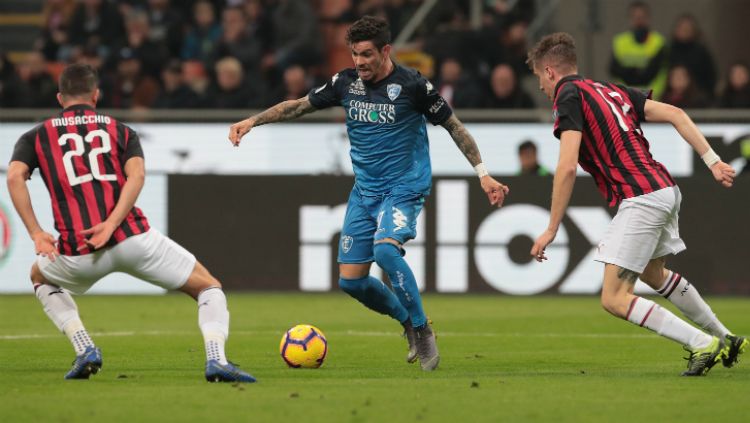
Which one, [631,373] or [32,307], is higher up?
[631,373]

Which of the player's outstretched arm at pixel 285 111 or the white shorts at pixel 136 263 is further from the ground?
the player's outstretched arm at pixel 285 111

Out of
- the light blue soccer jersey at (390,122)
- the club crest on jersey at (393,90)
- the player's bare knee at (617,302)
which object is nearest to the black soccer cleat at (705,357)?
the player's bare knee at (617,302)

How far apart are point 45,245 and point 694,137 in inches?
149

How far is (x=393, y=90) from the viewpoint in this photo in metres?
9.43

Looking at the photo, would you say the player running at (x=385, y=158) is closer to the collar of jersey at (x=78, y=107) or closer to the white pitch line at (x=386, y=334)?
the collar of jersey at (x=78, y=107)

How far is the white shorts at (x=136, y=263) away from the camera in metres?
8.28

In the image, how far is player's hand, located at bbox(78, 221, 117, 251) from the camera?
26.7 ft

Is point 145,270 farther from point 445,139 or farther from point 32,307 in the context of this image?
point 445,139

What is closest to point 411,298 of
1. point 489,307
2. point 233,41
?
point 489,307

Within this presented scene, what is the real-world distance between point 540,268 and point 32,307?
5.49 m

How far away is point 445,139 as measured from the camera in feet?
55.5

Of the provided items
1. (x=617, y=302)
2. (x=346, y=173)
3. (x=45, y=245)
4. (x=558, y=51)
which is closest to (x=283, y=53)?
(x=346, y=173)

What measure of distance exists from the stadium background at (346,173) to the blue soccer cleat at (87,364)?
7817 mm

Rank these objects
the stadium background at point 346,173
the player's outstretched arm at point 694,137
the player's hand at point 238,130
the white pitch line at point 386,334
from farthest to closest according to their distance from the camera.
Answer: the stadium background at point 346,173 → the white pitch line at point 386,334 → the player's hand at point 238,130 → the player's outstretched arm at point 694,137
